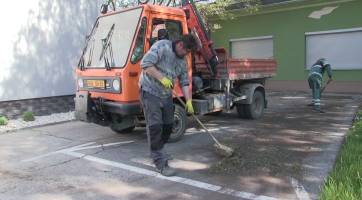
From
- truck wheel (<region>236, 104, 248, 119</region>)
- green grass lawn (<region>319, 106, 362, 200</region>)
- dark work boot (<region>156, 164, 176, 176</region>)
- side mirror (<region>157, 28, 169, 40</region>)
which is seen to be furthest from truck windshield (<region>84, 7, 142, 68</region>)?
truck wheel (<region>236, 104, 248, 119</region>)

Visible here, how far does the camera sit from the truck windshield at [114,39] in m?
5.51

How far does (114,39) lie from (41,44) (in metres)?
4.40

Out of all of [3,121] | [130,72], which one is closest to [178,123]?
[130,72]

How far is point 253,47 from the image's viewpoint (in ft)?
53.6

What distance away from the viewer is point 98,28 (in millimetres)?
6238

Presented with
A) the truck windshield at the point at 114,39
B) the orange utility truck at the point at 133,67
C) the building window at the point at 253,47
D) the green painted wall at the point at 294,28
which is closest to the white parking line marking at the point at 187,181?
the orange utility truck at the point at 133,67

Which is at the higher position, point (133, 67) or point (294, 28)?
point (294, 28)

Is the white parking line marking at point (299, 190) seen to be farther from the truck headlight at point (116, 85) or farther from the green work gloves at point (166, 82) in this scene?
the truck headlight at point (116, 85)

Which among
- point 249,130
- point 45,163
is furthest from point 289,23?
point 45,163

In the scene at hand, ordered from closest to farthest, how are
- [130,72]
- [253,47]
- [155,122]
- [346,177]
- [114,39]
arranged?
1. [346,177]
2. [155,122]
3. [130,72]
4. [114,39]
5. [253,47]

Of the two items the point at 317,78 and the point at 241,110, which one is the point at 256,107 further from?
the point at 317,78

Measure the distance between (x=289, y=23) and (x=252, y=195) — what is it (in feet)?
42.2

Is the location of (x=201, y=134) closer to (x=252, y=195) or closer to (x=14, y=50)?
(x=252, y=195)

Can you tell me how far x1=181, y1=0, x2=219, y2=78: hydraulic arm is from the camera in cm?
672
